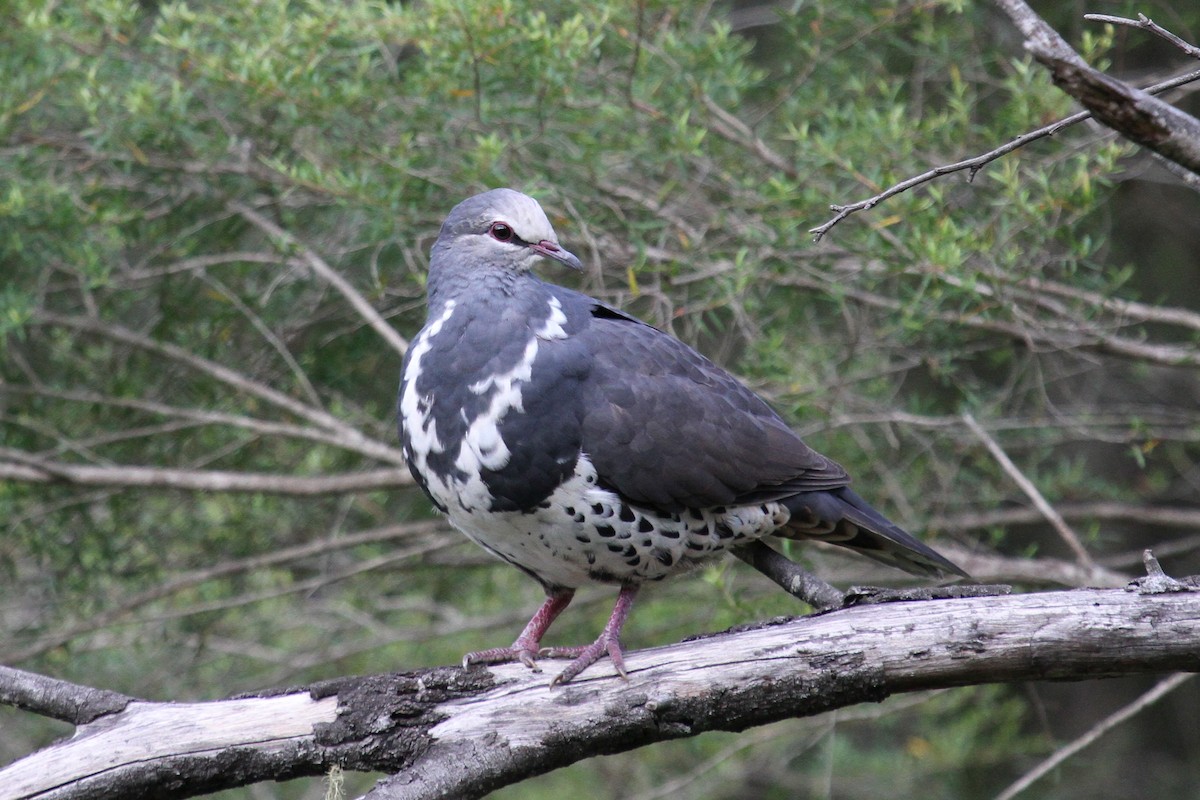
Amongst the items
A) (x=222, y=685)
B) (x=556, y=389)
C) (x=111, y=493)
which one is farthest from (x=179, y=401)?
(x=556, y=389)

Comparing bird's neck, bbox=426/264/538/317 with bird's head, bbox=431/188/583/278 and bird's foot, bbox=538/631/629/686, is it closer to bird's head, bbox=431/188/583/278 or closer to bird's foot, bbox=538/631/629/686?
bird's head, bbox=431/188/583/278

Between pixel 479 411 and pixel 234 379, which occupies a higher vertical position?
pixel 479 411

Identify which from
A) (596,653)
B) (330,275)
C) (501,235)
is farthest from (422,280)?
(596,653)

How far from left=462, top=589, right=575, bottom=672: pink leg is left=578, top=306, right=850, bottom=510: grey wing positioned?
0.46 metres

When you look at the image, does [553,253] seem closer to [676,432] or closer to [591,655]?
[676,432]

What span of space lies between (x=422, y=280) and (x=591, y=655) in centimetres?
152

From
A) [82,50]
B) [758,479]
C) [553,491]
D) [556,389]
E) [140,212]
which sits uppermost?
[82,50]

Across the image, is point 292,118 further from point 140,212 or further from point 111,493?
point 111,493

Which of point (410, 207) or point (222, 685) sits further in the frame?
point (222, 685)

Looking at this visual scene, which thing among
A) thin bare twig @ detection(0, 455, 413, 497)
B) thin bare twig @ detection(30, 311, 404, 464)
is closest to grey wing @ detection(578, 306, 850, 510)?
thin bare twig @ detection(30, 311, 404, 464)

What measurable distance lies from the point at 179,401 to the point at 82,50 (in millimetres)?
1484

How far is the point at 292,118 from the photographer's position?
398cm

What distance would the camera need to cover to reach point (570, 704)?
2.71 m

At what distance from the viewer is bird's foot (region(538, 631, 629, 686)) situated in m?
2.80
